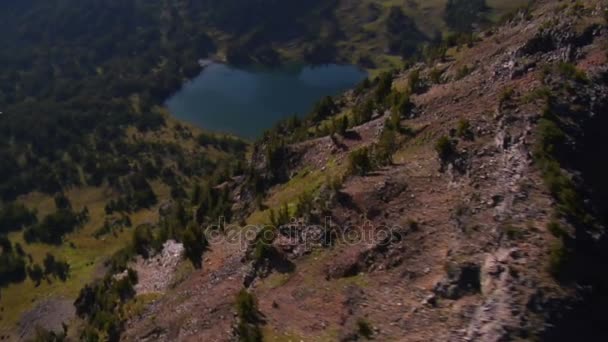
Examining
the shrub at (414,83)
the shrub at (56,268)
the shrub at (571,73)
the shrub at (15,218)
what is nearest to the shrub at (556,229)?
the shrub at (571,73)

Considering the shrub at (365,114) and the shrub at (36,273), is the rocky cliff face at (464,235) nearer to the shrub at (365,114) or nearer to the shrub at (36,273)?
the shrub at (365,114)

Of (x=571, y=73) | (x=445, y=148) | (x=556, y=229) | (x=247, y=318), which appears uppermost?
(x=571, y=73)

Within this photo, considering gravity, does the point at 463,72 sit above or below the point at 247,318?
above

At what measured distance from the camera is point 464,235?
32.3 m

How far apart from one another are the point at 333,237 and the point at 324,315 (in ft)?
26.5

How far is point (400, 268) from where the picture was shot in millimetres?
33125

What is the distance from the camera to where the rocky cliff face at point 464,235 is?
27750 mm

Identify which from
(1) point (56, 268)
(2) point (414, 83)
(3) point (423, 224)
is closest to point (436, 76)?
(2) point (414, 83)

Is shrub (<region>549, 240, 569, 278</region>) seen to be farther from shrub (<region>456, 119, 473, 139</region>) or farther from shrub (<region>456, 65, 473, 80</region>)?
shrub (<region>456, 65, 473, 80</region>)

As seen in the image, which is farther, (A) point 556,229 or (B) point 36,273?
(B) point 36,273

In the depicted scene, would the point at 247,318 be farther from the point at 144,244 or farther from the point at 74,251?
the point at 74,251

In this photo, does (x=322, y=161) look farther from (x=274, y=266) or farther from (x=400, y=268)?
(x=400, y=268)

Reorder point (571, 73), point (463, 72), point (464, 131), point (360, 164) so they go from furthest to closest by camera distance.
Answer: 1. point (463, 72)
2. point (360, 164)
3. point (571, 73)
4. point (464, 131)

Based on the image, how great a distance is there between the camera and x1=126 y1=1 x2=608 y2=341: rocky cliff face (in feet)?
91.0
